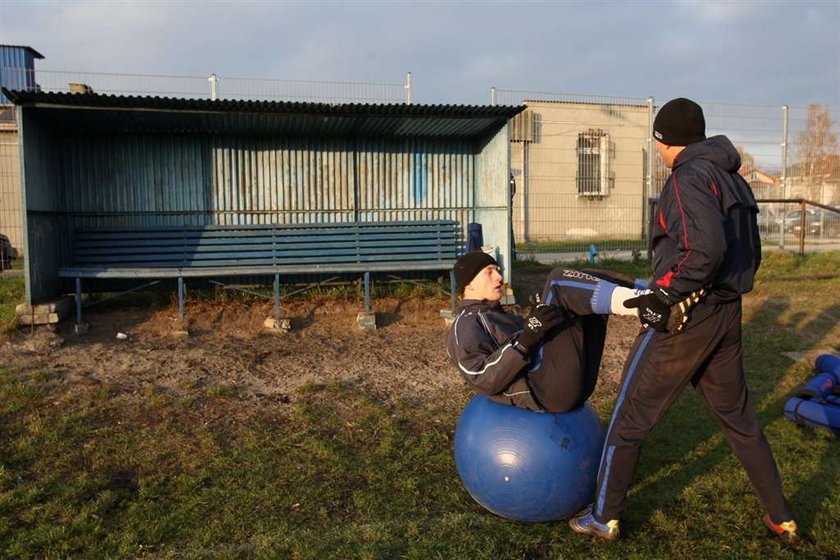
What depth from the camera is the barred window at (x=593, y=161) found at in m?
19.6

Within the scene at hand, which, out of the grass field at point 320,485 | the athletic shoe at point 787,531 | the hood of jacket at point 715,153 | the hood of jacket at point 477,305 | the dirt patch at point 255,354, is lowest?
the grass field at point 320,485

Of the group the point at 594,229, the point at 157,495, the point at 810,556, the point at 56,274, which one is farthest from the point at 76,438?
the point at 594,229

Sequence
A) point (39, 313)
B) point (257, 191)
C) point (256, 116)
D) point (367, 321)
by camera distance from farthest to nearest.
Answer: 1. point (257, 191)
2. point (256, 116)
3. point (367, 321)
4. point (39, 313)

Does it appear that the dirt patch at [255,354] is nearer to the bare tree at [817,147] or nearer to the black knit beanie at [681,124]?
the black knit beanie at [681,124]

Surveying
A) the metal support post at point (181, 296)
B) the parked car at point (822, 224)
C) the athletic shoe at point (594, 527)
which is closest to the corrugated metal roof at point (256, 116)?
the metal support post at point (181, 296)

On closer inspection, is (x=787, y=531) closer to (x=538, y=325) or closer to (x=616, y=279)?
(x=616, y=279)

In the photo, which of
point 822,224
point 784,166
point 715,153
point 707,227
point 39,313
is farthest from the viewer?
point 822,224

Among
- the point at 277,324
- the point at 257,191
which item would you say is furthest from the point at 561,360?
the point at 257,191

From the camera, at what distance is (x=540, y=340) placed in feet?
11.8

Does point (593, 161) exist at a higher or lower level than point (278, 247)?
higher

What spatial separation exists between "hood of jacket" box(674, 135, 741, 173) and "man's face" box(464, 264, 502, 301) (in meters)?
1.11

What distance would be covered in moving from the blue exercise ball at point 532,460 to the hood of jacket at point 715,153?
1.46 m

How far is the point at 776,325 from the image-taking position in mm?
9188

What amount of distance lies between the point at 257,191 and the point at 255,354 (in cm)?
353
